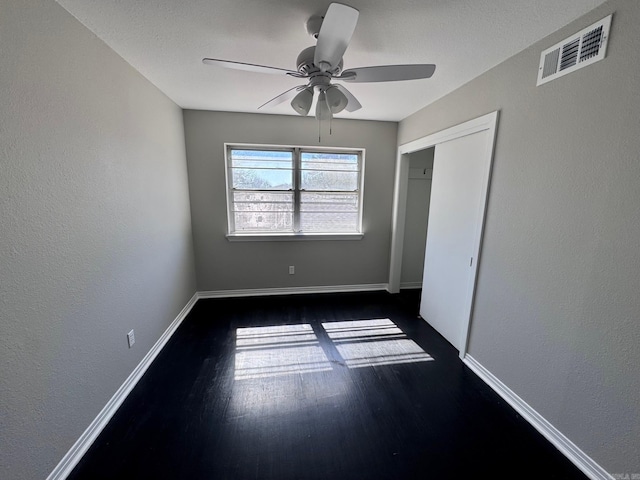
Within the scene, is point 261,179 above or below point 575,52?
below

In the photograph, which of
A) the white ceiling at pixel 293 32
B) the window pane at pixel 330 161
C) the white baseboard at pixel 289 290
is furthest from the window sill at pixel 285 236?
the white ceiling at pixel 293 32

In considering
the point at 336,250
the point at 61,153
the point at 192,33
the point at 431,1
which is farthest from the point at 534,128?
the point at 61,153

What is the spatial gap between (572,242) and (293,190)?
8.90ft

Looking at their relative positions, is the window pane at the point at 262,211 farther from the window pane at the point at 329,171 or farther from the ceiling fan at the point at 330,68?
the ceiling fan at the point at 330,68

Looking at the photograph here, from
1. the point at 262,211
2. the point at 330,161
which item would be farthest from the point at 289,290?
the point at 330,161

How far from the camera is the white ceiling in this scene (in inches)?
50.5

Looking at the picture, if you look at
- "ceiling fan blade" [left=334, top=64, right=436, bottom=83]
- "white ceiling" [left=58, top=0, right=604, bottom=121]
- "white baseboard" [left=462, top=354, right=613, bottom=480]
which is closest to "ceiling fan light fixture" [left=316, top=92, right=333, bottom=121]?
"ceiling fan blade" [left=334, top=64, right=436, bottom=83]

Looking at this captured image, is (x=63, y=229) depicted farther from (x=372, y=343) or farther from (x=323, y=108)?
(x=372, y=343)

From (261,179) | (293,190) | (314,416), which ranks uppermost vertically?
(261,179)

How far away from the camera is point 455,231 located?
2365 mm

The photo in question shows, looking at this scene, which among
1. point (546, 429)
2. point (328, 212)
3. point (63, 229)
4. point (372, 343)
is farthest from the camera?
point (328, 212)

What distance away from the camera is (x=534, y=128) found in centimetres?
157

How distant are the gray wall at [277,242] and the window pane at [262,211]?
0.20 meters

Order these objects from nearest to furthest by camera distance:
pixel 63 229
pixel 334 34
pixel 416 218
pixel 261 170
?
pixel 334 34 < pixel 63 229 < pixel 261 170 < pixel 416 218
